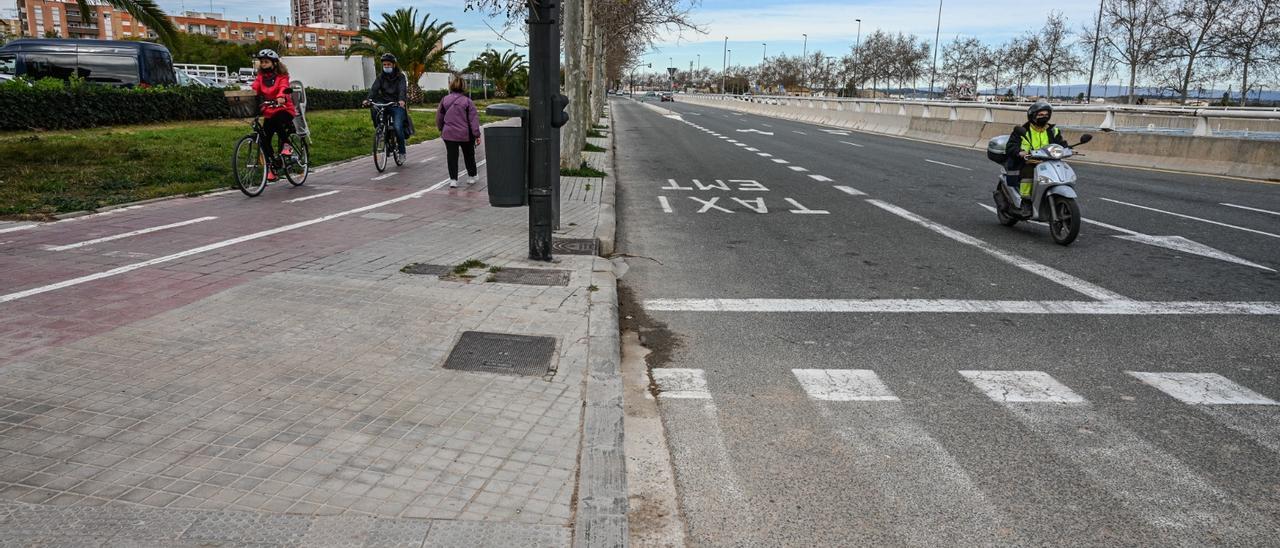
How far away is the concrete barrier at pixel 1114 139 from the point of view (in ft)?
61.5

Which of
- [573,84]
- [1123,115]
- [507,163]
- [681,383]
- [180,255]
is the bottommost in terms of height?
[681,383]

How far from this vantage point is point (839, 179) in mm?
16703

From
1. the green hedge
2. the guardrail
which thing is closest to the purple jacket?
the green hedge

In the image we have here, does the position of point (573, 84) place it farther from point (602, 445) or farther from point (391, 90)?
point (602, 445)

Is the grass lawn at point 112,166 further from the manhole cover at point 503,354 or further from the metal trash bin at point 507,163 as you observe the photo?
the manhole cover at point 503,354

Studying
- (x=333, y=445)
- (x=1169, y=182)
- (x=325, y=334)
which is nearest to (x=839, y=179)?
(x=1169, y=182)

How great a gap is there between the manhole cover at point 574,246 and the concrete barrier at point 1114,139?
16.2 metres

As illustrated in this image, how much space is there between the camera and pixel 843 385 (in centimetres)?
492

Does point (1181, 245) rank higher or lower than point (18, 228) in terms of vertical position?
lower

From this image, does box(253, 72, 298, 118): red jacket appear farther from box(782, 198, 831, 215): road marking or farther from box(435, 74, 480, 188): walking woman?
box(782, 198, 831, 215): road marking

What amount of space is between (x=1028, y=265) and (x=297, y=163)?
9168 millimetres

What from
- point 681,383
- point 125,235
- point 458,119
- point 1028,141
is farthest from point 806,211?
point 125,235

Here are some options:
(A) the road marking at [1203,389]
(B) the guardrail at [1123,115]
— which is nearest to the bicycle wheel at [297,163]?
(A) the road marking at [1203,389]

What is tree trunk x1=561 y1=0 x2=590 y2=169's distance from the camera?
16031mm
